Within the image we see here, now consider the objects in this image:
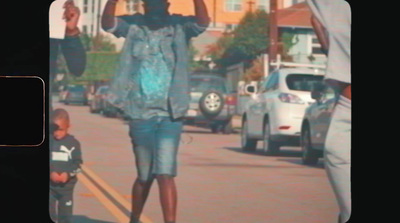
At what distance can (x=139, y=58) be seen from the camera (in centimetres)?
658

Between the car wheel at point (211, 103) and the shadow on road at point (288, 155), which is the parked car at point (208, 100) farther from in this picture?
the shadow on road at point (288, 155)

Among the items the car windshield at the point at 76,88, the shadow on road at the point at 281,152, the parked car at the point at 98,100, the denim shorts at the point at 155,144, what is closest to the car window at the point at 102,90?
the parked car at the point at 98,100

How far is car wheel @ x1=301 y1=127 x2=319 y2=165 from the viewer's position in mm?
6680

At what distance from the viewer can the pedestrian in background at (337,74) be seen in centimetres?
665

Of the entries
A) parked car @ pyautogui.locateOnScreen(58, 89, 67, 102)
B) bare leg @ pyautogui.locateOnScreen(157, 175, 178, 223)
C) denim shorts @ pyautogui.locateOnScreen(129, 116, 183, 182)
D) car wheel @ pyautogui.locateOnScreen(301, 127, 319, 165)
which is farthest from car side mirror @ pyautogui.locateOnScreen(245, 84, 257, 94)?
parked car @ pyautogui.locateOnScreen(58, 89, 67, 102)

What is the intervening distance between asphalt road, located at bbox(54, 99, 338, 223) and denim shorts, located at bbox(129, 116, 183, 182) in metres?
0.04

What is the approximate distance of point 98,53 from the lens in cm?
662

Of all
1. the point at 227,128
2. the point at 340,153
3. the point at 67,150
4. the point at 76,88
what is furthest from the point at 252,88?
the point at 67,150

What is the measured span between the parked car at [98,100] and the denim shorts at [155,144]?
200 mm

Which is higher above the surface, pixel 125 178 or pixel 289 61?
pixel 289 61
